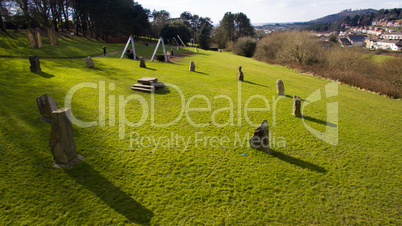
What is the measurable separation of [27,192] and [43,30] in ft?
136

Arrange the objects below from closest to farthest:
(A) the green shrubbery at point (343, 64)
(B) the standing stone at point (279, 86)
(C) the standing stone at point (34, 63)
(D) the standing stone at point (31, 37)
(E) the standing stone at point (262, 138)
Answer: (E) the standing stone at point (262, 138) < (C) the standing stone at point (34, 63) < (B) the standing stone at point (279, 86) < (D) the standing stone at point (31, 37) < (A) the green shrubbery at point (343, 64)

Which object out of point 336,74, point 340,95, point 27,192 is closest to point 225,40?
point 336,74

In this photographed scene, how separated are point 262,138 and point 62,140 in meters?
6.49

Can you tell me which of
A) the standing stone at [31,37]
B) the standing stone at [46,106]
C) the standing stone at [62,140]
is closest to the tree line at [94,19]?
the standing stone at [31,37]

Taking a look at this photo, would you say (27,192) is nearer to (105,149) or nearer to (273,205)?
(105,149)

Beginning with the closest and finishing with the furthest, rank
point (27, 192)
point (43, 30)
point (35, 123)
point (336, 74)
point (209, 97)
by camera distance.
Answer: point (27, 192) → point (35, 123) → point (209, 97) → point (336, 74) → point (43, 30)

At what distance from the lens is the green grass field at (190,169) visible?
206 inches

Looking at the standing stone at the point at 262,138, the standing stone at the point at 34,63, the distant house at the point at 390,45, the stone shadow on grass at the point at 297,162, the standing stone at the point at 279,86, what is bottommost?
the stone shadow on grass at the point at 297,162

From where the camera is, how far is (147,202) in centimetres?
542

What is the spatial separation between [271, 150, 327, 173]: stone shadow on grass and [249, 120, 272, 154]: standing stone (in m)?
0.34

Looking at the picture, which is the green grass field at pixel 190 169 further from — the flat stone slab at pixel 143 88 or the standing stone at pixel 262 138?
the flat stone slab at pixel 143 88

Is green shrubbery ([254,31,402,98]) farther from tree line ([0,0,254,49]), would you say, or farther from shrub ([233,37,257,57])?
tree line ([0,0,254,49])

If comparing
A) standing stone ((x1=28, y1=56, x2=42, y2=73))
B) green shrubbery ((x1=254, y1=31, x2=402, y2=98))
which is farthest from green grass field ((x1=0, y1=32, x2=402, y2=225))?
green shrubbery ((x1=254, y1=31, x2=402, y2=98))

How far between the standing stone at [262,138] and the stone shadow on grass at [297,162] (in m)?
0.34
